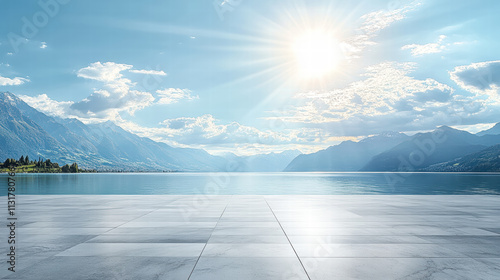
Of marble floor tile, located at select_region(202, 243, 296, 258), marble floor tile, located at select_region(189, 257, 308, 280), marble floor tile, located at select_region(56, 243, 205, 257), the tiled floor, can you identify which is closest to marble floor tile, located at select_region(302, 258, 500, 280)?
the tiled floor

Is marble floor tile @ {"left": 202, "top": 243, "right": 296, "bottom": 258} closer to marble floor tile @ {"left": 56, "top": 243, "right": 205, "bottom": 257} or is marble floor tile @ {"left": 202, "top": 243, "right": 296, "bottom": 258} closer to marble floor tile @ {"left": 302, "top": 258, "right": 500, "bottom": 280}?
marble floor tile @ {"left": 56, "top": 243, "right": 205, "bottom": 257}

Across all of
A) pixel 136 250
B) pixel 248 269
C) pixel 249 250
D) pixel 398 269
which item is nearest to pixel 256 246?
pixel 249 250

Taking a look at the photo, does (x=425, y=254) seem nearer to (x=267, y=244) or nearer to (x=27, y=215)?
(x=267, y=244)

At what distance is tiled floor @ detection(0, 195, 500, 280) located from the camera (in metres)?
7.81

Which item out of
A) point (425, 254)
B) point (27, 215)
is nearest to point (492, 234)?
point (425, 254)

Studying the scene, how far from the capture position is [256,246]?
10258 mm

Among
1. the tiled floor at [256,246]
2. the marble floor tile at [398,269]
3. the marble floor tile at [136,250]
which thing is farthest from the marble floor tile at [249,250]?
the marble floor tile at [398,269]

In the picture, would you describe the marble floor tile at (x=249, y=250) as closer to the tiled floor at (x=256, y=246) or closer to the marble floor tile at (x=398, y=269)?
the tiled floor at (x=256, y=246)

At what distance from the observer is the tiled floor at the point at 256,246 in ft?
25.6

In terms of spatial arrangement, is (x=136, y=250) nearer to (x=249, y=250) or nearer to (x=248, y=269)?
(x=249, y=250)

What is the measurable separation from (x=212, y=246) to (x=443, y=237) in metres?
8.18

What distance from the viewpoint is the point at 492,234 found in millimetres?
12328

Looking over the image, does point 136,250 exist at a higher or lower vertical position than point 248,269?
higher

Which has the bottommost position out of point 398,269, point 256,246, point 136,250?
point 398,269
